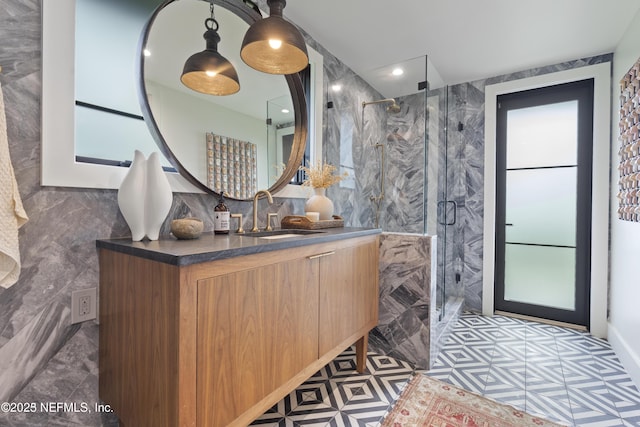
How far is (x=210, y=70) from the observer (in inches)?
63.7

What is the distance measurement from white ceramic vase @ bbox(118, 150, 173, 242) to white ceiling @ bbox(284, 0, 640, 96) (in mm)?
1467

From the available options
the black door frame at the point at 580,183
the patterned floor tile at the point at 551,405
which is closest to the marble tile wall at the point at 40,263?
the patterned floor tile at the point at 551,405

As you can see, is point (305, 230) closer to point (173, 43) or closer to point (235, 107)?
point (235, 107)

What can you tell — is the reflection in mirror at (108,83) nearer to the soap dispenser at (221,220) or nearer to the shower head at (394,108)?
the soap dispenser at (221,220)

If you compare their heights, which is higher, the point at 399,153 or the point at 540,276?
the point at 399,153

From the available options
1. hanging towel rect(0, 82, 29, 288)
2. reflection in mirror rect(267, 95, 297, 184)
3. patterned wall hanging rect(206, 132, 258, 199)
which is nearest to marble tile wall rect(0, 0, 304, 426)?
hanging towel rect(0, 82, 29, 288)

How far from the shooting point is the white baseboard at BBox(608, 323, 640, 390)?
6.19 ft

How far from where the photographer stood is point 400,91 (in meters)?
2.66

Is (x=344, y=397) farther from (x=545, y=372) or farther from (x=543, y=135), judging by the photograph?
(x=543, y=135)

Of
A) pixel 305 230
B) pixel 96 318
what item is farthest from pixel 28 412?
pixel 305 230

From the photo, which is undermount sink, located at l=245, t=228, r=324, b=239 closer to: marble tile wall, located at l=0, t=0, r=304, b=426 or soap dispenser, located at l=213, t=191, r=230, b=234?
soap dispenser, located at l=213, t=191, r=230, b=234

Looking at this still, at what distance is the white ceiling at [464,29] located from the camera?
1956 millimetres

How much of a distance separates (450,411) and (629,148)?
216 centimetres

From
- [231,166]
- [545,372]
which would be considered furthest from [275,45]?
[545,372]
